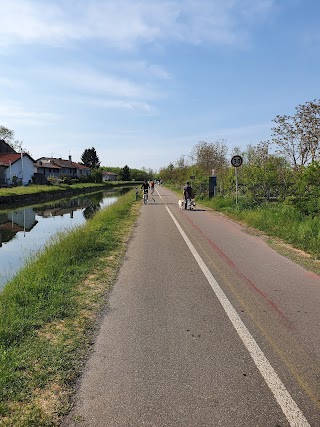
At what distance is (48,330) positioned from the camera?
4633 millimetres

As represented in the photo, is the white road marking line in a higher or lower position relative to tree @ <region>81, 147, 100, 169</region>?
lower

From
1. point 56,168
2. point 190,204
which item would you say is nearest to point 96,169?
point 56,168

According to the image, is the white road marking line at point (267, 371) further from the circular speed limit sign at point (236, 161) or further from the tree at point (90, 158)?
the tree at point (90, 158)

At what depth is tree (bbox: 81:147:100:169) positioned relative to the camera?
5002 inches

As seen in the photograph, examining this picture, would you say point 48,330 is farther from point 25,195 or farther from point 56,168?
point 56,168

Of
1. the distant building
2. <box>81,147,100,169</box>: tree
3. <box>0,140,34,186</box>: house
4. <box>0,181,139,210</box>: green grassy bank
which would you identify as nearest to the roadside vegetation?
<box>0,181,139,210</box>: green grassy bank

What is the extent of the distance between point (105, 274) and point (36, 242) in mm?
8935

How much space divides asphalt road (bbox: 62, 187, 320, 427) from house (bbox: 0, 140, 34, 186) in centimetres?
5205

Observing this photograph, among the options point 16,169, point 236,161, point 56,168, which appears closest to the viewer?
point 236,161

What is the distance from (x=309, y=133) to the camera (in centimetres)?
1767

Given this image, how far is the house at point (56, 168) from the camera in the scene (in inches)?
3206

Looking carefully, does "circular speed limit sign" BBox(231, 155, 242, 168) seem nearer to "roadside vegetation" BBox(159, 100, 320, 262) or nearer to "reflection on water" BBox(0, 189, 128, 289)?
"roadside vegetation" BBox(159, 100, 320, 262)

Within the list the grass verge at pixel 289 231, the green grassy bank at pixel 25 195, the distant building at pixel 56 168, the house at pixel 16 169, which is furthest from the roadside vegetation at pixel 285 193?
the distant building at pixel 56 168

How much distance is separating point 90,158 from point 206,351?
12802cm
